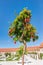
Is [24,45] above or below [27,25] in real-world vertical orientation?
below

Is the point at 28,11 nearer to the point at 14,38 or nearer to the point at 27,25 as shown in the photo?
the point at 27,25

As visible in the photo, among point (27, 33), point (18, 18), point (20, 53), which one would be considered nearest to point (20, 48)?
point (20, 53)

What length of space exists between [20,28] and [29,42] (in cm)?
67

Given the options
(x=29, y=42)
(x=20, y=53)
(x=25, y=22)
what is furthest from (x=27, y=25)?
(x=20, y=53)

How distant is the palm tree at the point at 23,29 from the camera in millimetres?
7312

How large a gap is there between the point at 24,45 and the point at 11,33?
27.1 inches

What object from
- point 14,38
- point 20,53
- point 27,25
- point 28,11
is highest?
point 28,11

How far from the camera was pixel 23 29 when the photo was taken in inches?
293

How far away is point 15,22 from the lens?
24.6ft

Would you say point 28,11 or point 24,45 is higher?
point 28,11

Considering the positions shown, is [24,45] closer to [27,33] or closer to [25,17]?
[27,33]

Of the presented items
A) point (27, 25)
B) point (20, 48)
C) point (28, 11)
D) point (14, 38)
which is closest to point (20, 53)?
point (20, 48)

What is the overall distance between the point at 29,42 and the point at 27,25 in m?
0.67

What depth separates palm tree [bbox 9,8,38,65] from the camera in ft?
24.0
